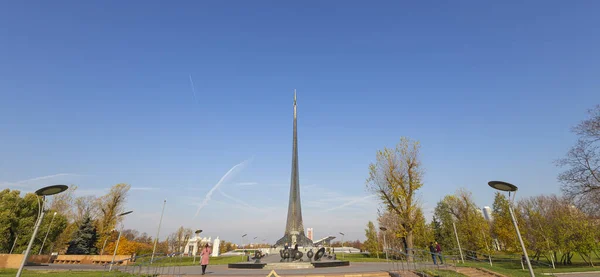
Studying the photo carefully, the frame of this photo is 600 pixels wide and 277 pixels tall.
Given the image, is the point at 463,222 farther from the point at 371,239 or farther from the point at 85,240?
the point at 85,240

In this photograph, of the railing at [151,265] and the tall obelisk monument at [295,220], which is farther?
the tall obelisk monument at [295,220]

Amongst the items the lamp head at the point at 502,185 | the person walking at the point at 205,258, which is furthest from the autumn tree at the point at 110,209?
the lamp head at the point at 502,185

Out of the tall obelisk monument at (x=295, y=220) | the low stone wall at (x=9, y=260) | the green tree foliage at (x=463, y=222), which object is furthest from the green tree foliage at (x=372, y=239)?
the low stone wall at (x=9, y=260)

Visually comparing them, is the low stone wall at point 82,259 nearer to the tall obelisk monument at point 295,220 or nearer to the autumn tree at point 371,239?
the tall obelisk monument at point 295,220

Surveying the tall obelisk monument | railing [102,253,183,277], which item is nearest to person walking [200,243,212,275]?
railing [102,253,183,277]

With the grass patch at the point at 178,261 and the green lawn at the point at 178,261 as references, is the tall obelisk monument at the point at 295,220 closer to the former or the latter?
the grass patch at the point at 178,261

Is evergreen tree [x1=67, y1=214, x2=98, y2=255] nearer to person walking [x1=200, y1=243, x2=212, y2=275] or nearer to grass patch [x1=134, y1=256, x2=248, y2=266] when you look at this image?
grass patch [x1=134, y1=256, x2=248, y2=266]

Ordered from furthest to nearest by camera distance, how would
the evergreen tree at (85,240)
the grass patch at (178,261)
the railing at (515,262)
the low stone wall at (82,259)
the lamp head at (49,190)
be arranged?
the evergreen tree at (85,240) < the low stone wall at (82,259) < the railing at (515,262) < the grass patch at (178,261) < the lamp head at (49,190)

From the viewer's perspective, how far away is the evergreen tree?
108 feet

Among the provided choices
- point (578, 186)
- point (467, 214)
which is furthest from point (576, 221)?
point (467, 214)

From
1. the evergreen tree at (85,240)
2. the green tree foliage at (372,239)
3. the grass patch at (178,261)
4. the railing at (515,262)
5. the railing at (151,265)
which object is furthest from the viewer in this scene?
the green tree foliage at (372,239)

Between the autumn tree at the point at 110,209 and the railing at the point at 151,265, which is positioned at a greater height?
the autumn tree at the point at 110,209

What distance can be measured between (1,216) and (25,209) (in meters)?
3.50

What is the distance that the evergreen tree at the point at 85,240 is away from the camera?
3281cm
